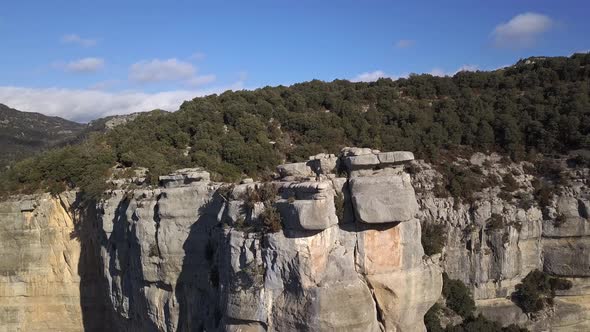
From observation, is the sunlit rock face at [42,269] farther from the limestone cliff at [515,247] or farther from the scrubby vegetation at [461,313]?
the limestone cliff at [515,247]

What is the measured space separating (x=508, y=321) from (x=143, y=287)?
16.2m

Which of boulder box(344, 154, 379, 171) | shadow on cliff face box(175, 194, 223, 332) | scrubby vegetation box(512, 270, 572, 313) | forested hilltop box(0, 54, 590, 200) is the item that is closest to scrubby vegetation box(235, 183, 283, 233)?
shadow on cliff face box(175, 194, 223, 332)

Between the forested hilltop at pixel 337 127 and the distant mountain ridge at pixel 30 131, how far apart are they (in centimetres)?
2687

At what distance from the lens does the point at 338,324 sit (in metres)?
11.9

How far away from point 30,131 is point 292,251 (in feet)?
201

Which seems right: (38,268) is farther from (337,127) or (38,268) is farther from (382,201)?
(337,127)

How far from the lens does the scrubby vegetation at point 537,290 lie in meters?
19.5

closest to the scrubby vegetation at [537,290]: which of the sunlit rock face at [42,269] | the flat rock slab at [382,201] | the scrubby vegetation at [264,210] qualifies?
the flat rock slab at [382,201]

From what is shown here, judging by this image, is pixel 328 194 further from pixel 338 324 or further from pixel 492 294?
pixel 492 294

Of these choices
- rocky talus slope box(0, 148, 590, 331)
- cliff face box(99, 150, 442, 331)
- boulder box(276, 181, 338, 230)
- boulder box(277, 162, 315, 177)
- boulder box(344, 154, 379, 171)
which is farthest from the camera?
boulder box(277, 162, 315, 177)

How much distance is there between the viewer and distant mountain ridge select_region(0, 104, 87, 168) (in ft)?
162

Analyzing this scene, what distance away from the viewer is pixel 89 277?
65.1ft

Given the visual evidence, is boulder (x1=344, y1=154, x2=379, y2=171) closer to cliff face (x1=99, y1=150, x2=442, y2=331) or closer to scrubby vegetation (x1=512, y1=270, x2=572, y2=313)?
cliff face (x1=99, y1=150, x2=442, y2=331)

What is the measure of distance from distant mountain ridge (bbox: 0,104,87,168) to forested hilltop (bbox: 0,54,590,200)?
2687 centimetres
